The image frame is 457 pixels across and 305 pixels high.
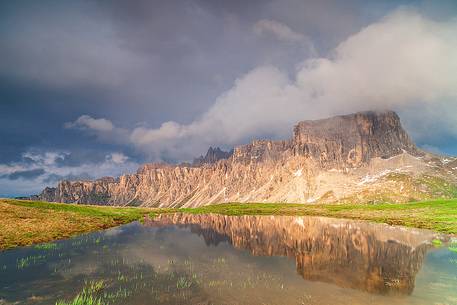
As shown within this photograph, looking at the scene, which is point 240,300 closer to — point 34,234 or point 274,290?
point 274,290

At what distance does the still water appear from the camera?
23.5 m

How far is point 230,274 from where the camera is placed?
31172 mm

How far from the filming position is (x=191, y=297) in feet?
76.9

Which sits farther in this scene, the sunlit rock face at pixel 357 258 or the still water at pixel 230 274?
the sunlit rock face at pixel 357 258

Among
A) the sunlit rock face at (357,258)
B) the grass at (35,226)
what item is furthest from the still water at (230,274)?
the grass at (35,226)

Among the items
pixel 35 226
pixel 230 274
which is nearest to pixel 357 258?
pixel 230 274

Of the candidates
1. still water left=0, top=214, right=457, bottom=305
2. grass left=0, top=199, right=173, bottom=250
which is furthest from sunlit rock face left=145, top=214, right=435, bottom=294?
grass left=0, top=199, right=173, bottom=250

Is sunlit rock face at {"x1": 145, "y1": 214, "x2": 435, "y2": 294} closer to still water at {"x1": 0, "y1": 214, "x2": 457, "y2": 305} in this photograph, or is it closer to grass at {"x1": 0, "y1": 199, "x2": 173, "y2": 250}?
still water at {"x1": 0, "y1": 214, "x2": 457, "y2": 305}

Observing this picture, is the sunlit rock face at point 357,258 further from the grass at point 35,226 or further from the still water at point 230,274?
the grass at point 35,226

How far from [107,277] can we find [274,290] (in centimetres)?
1547

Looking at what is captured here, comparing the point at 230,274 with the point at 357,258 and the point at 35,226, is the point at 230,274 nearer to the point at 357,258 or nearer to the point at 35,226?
the point at 357,258

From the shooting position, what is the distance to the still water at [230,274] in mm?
23484

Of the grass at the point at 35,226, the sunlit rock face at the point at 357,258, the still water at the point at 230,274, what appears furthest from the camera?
the grass at the point at 35,226

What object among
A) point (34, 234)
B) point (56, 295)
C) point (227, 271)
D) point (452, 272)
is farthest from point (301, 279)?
point (34, 234)
